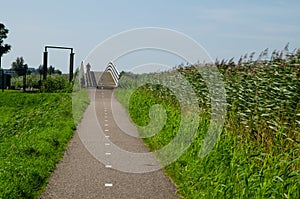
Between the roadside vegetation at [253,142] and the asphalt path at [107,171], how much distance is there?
17.8 inches

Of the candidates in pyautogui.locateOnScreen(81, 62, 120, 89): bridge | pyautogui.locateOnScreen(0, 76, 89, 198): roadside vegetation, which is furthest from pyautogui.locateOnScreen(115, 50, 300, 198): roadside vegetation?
pyautogui.locateOnScreen(81, 62, 120, 89): bridge

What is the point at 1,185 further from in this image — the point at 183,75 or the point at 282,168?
the point at 183,75

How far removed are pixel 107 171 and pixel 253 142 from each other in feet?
9.19

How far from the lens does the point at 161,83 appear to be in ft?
58.9

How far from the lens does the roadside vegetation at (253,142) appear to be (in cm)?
570

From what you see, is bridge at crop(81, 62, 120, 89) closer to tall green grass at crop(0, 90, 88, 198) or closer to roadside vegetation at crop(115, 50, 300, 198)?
tall green grass at crop(0, 90, 88, 198)

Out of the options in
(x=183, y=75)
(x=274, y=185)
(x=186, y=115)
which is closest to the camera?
(x=274, y=185)

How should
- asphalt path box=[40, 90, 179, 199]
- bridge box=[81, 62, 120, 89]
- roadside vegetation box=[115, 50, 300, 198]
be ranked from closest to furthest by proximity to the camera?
roadside vegetation box=[115, 50, 300, 198], asphalt path box=[40, 90, 179, 199], bridge box=[81, 62, 120, 89]

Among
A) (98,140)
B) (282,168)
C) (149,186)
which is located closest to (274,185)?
(282,168)

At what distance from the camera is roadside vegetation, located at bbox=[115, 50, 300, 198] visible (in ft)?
18.7

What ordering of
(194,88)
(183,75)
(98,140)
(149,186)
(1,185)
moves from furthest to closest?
(183,75), (98,140), (194,88), (149,186), (1,185)

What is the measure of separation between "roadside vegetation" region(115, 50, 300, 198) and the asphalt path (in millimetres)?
453

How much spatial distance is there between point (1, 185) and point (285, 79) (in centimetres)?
413

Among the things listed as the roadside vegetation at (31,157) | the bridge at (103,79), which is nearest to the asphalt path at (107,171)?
the roadside vegetation at (31,157)
